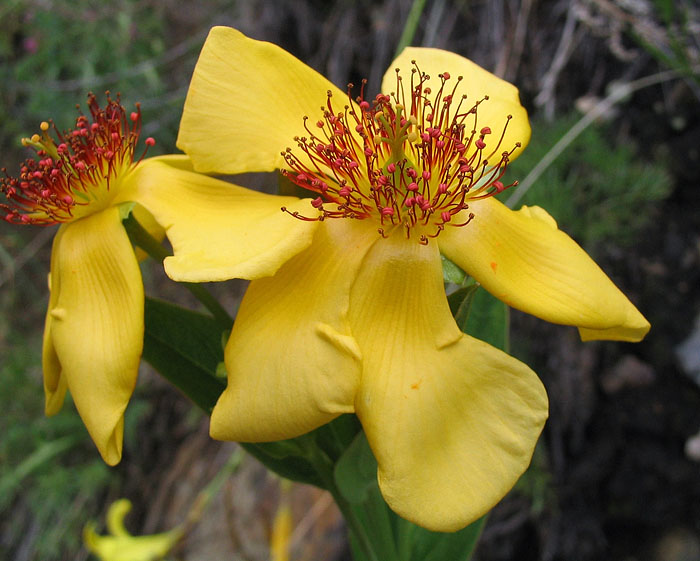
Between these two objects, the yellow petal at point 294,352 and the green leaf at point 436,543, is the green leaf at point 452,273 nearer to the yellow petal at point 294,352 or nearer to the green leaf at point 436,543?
the yellow petal at point 294,352

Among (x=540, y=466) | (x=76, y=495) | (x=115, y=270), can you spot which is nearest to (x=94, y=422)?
(x=115, y=270)

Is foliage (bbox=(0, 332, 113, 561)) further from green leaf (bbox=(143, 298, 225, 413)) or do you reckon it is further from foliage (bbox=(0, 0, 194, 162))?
green leaf (bbox=(143, 298, 225, 413))

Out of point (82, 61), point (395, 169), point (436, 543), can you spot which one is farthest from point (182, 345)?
point (82, 61)

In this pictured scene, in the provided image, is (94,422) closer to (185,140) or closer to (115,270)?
(115,270)

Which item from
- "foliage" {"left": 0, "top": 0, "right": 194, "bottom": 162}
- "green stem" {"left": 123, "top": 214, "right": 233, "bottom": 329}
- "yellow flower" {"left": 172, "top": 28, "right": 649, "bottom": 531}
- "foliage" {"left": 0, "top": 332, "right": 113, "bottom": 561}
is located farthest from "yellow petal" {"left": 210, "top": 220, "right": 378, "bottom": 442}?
"foliage" {"left": 0, "top": 0, "right": 194, "bottom": 162}

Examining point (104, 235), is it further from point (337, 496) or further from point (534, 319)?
point (534, 319)

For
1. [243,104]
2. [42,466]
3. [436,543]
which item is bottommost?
[42,466]
